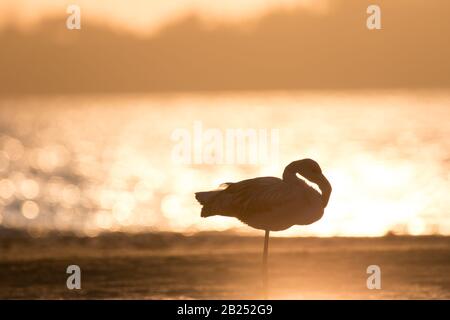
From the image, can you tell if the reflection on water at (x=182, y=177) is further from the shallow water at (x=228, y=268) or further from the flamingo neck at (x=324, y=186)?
the flamingo neck at (x=324, y=186)

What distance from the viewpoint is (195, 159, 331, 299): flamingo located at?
13789 millimetres

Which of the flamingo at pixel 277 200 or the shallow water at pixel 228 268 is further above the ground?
the flamingo at pixel 277 200

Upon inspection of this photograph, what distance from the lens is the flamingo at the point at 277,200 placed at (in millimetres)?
13789

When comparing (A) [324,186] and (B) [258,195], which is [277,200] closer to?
(B) [258,195]

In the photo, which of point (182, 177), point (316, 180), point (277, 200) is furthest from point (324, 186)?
point (182, 177)

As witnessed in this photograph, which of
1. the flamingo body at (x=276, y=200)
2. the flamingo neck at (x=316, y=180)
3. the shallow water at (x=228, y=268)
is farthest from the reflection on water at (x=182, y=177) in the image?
the flamingo neck at (x=316, y=180)

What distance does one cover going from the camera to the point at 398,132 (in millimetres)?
106562

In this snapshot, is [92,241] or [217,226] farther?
[217,226]

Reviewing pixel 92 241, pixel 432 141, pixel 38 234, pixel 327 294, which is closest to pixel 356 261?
pixel 327 294

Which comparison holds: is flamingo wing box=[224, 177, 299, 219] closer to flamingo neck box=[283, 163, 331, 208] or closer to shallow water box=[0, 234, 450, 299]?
flamingo neck box=[283, 163, 331, 208]

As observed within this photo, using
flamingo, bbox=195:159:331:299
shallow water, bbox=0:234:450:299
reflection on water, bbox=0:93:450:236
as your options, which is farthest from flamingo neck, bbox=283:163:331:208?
reflection on water, bbox=0:93:450:236

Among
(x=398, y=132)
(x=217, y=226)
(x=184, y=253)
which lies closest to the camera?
(x=184, y=253)
